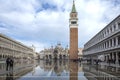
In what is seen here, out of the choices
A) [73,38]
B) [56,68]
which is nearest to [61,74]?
[56,68]

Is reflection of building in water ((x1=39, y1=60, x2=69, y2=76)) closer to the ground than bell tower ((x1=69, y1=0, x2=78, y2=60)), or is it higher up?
closer to the ground

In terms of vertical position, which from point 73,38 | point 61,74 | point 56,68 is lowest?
point 56,68

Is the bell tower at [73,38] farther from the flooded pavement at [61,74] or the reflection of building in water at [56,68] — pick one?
the flooded pavement at [61,74]

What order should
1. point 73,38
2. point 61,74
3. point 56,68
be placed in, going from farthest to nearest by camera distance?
point 73,38, point 56,68, point 61,74

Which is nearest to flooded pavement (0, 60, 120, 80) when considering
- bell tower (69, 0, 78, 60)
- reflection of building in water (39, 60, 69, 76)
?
reflection of building in water (39, 60, 69, 76)

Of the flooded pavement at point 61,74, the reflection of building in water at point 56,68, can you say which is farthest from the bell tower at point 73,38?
the flooded pavement at point 61,74

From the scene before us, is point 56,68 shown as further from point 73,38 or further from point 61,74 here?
point 73,38

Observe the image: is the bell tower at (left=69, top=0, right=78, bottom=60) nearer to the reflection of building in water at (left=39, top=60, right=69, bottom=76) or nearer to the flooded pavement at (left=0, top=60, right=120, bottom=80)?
the reflection of building in water at (left=39, top=60, right=69, bottom=76)

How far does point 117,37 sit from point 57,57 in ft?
434

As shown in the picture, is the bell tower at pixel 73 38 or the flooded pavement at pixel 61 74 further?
the bell tower at pixel 73 38

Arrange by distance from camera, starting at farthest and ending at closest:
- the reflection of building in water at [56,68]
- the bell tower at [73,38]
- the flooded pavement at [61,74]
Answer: the bell tower at [73,38] → the reflection of building in water at [56,68] → the flooded pavement at [61,74]

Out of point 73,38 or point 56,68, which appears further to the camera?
point 73,38

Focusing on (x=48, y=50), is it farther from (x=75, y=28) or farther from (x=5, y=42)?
(x=5, y=42)

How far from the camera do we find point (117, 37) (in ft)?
184
